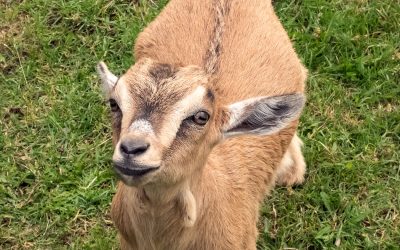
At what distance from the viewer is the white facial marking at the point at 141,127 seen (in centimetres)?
315

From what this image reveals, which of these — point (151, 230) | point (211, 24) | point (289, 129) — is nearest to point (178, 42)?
point (211, 24)

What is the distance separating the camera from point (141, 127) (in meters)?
3.16

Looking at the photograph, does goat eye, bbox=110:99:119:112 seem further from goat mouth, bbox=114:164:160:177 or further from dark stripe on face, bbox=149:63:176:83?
goat mouth, bbox=114:164:160:177

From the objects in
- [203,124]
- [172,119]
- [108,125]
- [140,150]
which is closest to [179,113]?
[172,119]

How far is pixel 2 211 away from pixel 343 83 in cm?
275

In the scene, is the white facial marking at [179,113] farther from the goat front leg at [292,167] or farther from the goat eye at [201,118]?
the goat front leg at [292,167]

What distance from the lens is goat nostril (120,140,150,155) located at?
308 cm

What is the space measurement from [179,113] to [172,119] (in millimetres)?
55

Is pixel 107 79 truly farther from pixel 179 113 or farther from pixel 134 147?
pixel 134 147

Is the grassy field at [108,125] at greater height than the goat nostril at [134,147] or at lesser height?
lesser

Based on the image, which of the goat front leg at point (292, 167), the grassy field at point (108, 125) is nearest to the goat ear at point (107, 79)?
the grassy field at point (108, 125)

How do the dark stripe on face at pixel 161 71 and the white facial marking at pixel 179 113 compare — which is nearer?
the white facial marking at pixel 179 113

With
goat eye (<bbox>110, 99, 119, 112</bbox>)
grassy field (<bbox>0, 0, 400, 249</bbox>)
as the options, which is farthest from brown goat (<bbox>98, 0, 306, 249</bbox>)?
grassy field (<bbox>0, 0, 400, 249</bbox>)

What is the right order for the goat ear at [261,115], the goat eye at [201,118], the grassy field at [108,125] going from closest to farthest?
the goat eye at [201,118] < the goat ear at [261,115] < the grassy field at [108,125]
